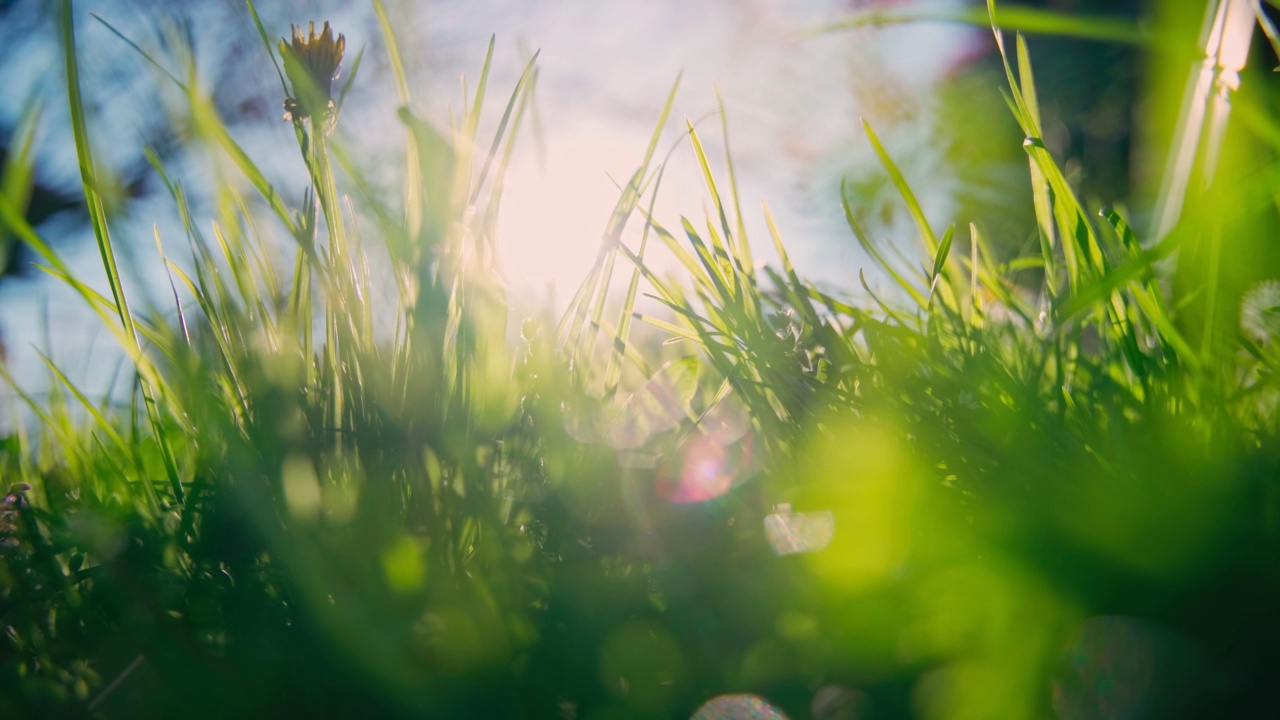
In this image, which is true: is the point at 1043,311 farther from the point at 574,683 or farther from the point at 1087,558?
the point at 574,683

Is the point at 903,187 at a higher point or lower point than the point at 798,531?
higher

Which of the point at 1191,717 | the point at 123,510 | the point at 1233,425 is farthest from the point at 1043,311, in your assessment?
the point at 123,510

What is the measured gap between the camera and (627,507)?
34 cm

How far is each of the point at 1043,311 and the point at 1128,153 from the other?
321 centimetres

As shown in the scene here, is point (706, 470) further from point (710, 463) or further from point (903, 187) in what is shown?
point (903, 187)

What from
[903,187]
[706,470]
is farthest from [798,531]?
[903,187]

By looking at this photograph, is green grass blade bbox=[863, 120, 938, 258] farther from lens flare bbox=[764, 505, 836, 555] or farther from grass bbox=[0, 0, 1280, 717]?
lens flare bbox=[764, 505, 836, 555]

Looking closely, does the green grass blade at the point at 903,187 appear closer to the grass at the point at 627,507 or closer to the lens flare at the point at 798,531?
the grass at the point at 627,507

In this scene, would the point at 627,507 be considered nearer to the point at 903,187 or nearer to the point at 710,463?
the point at 710,463

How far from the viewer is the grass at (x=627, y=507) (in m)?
0.28

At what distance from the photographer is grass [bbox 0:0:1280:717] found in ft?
0.91

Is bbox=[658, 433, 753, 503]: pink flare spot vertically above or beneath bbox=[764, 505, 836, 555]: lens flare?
above

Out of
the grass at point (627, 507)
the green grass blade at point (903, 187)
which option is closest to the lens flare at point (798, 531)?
the grass at point (627, 507)

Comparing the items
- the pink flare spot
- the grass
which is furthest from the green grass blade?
the pink flare spot
